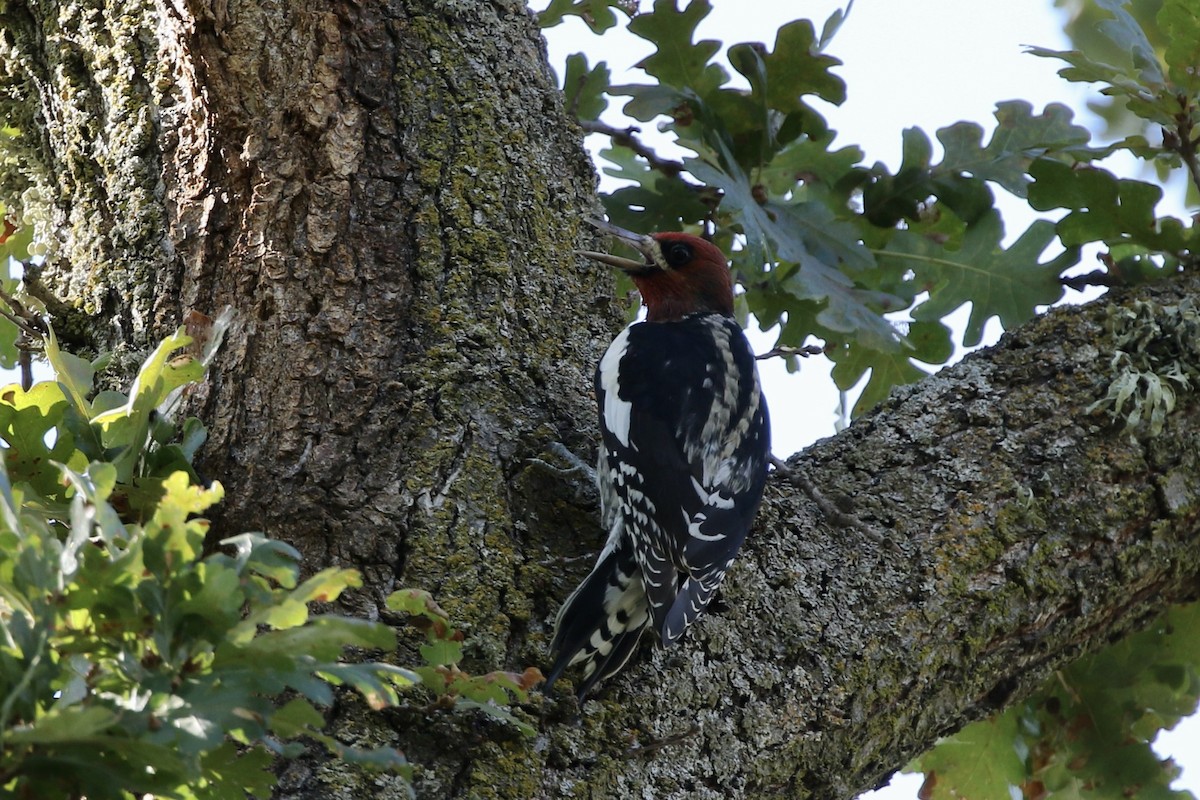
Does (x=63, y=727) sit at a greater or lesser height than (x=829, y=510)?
lesser

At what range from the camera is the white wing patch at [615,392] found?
2629 millimetres

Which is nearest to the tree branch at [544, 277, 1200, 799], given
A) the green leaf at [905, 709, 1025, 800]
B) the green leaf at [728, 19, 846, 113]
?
the green leaf at [905, 709, 1025, 800]

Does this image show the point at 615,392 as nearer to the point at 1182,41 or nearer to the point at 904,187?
the point at 904,187

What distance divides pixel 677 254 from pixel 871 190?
0.57 m

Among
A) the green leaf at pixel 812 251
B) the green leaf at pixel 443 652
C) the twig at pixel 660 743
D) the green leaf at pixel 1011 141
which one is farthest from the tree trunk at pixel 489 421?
the green leaf at pixel 1011 141

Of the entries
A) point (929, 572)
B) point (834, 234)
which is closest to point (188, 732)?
point (929, 572)

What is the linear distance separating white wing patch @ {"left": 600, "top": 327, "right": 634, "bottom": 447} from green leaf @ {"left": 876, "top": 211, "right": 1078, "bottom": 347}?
37.9 inches

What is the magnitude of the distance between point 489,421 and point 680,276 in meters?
1.40

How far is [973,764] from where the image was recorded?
308 centimetres

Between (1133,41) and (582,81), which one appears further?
(582,81)

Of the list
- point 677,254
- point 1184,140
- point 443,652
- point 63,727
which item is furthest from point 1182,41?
point 63,727

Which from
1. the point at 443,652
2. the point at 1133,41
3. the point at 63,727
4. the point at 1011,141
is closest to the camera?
the point at 63,727

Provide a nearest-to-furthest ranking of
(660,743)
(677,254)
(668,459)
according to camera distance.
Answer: (660,743) → (668,459) → (677,254)

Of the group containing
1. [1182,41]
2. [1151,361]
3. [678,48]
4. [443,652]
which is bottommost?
[443,652]
